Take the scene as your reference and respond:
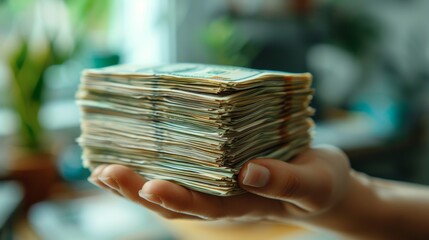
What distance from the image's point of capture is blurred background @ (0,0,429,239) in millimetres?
1601

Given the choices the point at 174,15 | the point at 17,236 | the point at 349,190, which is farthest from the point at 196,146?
the point at 174,15

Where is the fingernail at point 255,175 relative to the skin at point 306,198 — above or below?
above

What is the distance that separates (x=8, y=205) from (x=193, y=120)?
0.85 m

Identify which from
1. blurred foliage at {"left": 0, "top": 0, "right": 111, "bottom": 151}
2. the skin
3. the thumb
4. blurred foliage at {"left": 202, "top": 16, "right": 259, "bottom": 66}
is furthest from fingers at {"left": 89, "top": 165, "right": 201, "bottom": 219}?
blurred foliage at {"left": 202, "top": 16, "right": 259, "bottom": 66}

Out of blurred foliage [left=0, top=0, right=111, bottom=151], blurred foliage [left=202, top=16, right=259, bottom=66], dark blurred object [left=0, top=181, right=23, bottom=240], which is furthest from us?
blurred foliage [left=202, top=16, right=259, bottom=66]

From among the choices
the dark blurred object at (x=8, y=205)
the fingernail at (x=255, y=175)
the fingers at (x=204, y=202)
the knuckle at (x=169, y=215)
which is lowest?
the dark blurred object at (x=8, y=205)

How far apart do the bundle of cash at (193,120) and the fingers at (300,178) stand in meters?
0.02

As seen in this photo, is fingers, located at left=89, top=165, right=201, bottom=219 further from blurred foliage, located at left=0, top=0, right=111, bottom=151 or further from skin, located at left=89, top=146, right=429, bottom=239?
blurred foliage, located at left=0, top=0, right=111, bottom=151

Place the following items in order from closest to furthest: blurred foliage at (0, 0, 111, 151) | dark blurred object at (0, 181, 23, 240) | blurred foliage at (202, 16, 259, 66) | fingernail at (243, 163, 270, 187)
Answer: fingernail at (243, 163, 270, 187) < dark blurred object at (0, 181, 23, 240) < blurred foliage at (0, 0, 111, 151) < blurred foliage at (202, 16, 259, 66)

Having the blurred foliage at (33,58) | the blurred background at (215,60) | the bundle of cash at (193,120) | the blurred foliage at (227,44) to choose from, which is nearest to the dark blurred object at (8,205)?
the blurred background at (215,60)

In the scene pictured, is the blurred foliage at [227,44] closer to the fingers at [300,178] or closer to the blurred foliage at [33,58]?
the blurred foliage at [33,58]

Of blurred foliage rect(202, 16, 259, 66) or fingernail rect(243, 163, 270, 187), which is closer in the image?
fingernail rect(243, 163, 270, 187)

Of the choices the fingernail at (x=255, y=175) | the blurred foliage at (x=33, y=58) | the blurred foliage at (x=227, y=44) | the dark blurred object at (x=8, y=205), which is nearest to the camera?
the fingernail at (x=255, y=175)

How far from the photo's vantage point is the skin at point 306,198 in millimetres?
588
